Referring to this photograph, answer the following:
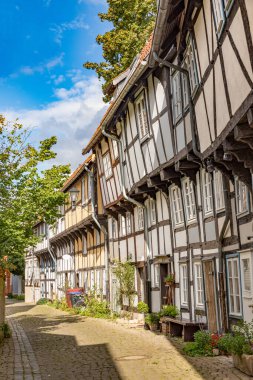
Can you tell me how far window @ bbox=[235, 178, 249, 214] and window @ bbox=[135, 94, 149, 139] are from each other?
19.8 feet

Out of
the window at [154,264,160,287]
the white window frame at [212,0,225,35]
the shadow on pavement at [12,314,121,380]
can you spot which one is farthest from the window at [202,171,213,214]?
the window at [154,264,160,287]

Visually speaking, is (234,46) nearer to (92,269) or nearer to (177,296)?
(177,296)

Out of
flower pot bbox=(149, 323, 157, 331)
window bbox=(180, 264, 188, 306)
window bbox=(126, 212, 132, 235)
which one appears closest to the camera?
window bbox=(180, 264, 188, 306)

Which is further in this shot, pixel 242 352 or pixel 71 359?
pixel 71 359

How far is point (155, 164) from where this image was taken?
1609 cm

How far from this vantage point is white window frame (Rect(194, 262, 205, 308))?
14.0 metres

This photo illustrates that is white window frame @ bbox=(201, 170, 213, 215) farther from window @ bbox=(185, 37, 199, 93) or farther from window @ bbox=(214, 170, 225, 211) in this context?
window @ bbox=(185, 37, 199, 93)

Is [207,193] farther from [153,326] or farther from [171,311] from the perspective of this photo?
[153,326]

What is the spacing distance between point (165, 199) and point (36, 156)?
Result: 551 cm

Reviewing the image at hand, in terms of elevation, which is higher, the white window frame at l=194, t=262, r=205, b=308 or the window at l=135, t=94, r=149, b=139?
the window at l=135, t=94, r=149, b=139

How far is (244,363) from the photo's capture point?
A: 918 centimetres

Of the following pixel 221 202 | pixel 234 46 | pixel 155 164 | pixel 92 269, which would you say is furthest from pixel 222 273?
pixel 92 269

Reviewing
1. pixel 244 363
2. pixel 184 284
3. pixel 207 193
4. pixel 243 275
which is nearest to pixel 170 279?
pixel 184 284

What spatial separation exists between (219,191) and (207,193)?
92cm
